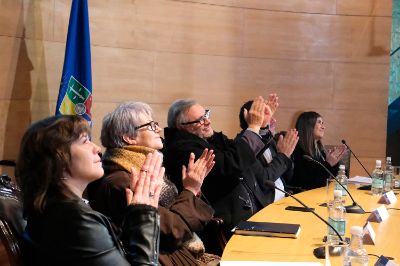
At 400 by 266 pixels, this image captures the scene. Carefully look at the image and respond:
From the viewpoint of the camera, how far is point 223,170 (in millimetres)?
3105

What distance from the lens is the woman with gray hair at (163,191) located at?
2.16m

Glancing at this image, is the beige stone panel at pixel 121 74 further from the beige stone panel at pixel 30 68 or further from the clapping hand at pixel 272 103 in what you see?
the clapping hand at pixel 272 103

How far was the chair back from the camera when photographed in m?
1.50

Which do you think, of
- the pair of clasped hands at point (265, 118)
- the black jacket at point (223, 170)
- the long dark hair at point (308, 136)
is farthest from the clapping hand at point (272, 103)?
the long dark hair at point (308, 136)

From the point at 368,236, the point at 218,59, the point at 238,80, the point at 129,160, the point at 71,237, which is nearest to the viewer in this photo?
the point at 71,237

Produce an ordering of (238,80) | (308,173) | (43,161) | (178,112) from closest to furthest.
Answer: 1. (43,161)
2. (178,112)
3. (308,173)
4. (238,80)

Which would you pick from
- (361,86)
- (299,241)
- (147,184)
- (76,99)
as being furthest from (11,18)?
(361,86)

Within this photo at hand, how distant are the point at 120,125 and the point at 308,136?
2.71 meters

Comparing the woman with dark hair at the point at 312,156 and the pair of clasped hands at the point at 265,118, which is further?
the woman with dark hair at the point at 312,156

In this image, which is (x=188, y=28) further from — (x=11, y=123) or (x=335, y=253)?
(x=335, y=253)

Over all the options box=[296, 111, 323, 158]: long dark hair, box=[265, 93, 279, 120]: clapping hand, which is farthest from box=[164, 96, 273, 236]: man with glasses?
box=[296, 111, 323, 158]: long dark hair

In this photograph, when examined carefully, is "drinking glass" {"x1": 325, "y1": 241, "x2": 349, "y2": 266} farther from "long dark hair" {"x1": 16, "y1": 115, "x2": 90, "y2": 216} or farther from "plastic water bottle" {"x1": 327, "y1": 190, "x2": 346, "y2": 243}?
"long dark hair" {"x1": 16, "y1": 115, "x2": 90, "y2": 216}

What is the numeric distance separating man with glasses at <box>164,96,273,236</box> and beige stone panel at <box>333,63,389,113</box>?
8.64ft

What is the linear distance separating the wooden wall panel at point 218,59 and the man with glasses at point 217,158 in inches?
55.5
